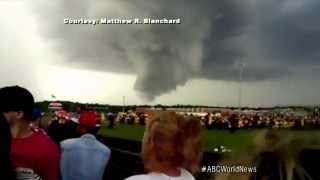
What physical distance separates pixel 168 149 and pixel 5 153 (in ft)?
2.27

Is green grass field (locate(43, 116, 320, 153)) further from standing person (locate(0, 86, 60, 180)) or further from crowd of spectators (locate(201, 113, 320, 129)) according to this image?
standing person (locate(0, 86, 60, 180))

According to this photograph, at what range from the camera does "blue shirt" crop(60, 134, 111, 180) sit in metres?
4.20

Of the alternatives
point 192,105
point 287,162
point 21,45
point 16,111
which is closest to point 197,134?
point 287,162

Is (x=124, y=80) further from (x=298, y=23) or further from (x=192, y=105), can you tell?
(x=298, y=23)

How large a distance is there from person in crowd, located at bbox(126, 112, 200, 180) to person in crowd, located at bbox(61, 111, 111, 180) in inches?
59.7

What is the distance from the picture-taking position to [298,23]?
4.29 meters

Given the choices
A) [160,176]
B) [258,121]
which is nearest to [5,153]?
[160,176]

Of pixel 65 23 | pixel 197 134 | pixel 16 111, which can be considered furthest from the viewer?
pixel 65 23

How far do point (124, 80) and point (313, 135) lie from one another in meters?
→ 1.01

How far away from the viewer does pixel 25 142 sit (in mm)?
3393

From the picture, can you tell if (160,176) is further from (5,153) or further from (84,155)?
(84,155)

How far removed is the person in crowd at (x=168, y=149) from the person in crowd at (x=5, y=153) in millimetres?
603

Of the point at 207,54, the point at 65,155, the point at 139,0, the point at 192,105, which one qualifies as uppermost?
the point at 139,0

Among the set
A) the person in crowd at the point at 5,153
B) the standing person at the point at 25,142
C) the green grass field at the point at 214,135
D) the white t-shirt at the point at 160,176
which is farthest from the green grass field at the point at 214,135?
the white t-shirt at the point at 160,176
